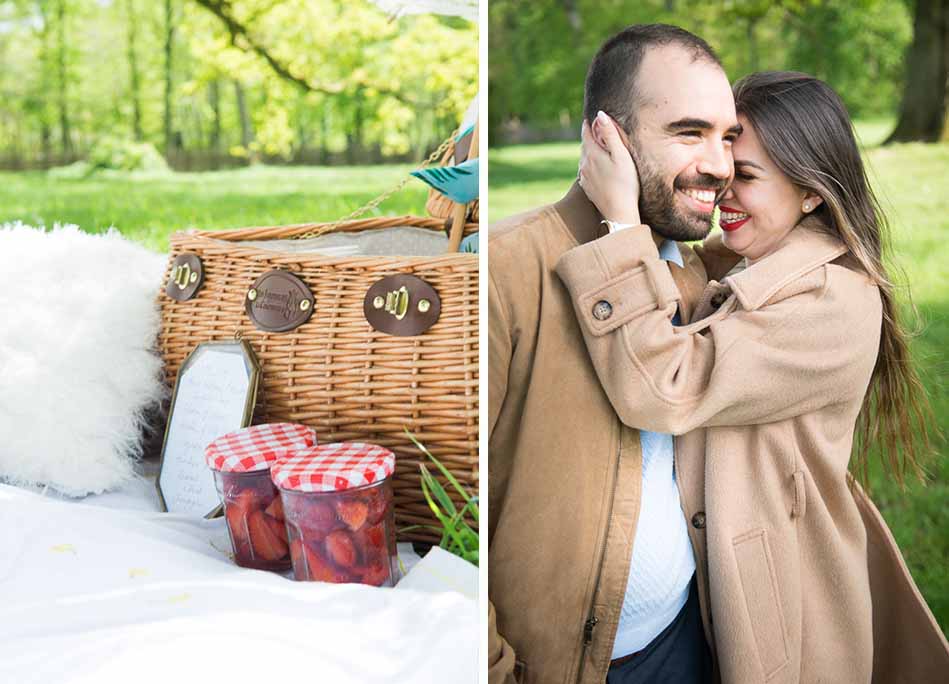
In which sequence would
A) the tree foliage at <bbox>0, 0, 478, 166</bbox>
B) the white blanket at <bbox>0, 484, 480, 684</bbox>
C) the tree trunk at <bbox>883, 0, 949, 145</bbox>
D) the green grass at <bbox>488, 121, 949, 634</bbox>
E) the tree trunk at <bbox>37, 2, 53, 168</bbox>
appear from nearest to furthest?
1. the white blanket at <bbox>0, 484, 480, 684</bbox>
2. the green grass at <bbox>488, 121, 949, 634</bbox>
3. the tree trunk at <bbox>883, 0, 949, 145</bbox>
4. the tree trunk at <bbox>37, 2, 53, 168</bbox>
5. the tree foliage at <bbox>0, 0, 478, 166</bbox>

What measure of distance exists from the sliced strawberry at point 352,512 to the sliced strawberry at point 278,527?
175 millimetres

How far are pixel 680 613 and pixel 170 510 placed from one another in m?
1.35

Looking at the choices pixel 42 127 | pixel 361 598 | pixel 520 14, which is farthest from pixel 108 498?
pixel 42 127

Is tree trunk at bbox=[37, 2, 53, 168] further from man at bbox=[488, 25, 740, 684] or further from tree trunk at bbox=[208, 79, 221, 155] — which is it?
man at bbox=[488, 25, 740, 684]

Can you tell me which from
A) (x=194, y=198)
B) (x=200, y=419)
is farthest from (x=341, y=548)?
(x=194, y=198)

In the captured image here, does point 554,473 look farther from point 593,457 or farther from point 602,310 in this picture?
point 602,310

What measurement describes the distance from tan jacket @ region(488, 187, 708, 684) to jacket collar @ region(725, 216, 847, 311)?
0.20m

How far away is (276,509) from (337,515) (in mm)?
175

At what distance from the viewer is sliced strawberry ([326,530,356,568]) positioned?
1.80 meters

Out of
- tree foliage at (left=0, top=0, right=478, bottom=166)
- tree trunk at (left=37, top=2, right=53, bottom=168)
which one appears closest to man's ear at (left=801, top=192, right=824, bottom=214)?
tree foliage at (left=0, top=0, right=478, bottom=166)

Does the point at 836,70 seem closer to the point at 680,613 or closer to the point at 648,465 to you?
the point at 648,465

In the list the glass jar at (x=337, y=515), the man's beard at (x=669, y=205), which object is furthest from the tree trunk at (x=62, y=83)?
the man's beard at (x=669, y=205)

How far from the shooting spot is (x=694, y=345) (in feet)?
3.73

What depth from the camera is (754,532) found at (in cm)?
118
